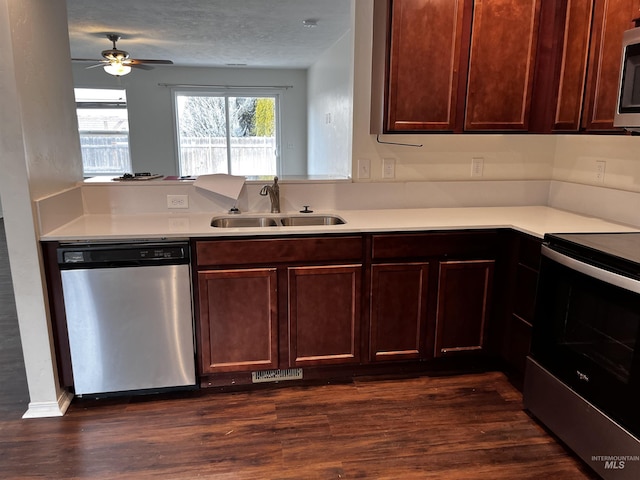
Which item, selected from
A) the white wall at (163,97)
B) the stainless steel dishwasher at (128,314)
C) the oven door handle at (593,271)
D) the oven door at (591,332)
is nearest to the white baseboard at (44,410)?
the stainless steel dishwasher at (128,314)

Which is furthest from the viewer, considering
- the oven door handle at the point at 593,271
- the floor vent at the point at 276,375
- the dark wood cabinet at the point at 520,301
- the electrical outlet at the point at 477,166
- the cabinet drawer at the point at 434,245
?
the electrical outlet at the point at 477,166

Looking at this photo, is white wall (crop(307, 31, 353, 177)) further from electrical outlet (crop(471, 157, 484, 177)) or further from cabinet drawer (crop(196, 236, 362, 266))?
cabinet drawer (crop(196, 236, 362, 266))

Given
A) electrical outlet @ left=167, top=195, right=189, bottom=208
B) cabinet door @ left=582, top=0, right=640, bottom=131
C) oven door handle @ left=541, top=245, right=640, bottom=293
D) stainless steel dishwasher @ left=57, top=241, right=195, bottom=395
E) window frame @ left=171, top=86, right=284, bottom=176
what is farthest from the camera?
window frame @ left=171, top=86, right=284, bottom=176

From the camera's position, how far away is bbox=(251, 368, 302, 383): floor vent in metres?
2.51

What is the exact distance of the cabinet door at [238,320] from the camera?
90.7 inches

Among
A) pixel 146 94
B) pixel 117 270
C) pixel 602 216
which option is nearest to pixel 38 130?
pixel 117 270

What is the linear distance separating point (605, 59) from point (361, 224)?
137 cm

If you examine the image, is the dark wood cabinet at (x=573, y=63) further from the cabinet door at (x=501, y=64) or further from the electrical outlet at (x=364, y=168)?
the electrical outlet at (x=364, y=168)

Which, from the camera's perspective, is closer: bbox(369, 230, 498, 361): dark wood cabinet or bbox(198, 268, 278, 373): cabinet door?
bbox(198, 268, 278, 373): cabinet door

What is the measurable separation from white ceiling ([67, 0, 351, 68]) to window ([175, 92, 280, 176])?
113 centimetres

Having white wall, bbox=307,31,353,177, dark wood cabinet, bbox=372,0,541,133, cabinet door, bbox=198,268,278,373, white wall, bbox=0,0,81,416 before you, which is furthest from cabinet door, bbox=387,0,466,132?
white wall, bbox=307,31,353,177

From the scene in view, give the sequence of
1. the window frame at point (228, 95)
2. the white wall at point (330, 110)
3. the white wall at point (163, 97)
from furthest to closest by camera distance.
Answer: the window frame at point (228, 95) → the white wall at point (163, 97) → the white wall at point (330, 110)

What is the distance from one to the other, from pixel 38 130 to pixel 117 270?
744mm

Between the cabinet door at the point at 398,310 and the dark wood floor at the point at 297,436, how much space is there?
0.19m
